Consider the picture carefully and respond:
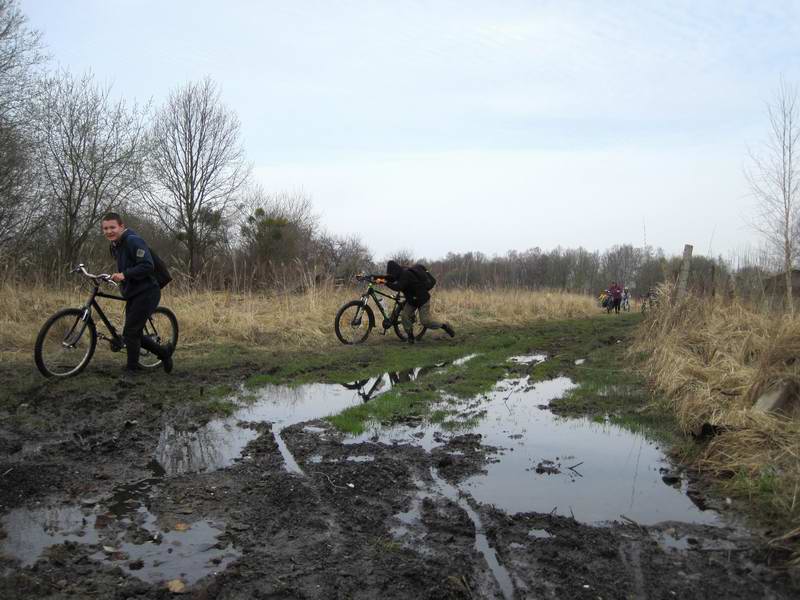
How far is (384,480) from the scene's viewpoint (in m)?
4.02

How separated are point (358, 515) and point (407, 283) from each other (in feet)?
27.3

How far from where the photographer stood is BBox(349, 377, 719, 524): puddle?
3.72 meters

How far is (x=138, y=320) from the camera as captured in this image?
283 inches

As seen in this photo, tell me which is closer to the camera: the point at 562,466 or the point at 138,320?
the point at 562,466

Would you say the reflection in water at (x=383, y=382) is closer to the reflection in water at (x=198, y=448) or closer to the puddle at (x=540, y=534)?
the reflection in water at (x=198, y=448)

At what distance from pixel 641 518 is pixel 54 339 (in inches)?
258

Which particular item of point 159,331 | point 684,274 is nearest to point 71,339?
point 159,331

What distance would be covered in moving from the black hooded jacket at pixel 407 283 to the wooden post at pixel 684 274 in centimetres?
473

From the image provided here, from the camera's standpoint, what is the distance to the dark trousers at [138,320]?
7164mm

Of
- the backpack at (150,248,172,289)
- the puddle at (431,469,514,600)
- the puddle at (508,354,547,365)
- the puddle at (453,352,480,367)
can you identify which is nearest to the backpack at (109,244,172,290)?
the backpack at (150,248,172,289)

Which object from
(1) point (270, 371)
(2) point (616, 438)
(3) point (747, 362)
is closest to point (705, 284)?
(3) point (747, 362)

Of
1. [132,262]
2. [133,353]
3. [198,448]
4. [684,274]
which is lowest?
[198,448]

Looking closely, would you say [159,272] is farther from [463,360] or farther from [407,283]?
[407,283]

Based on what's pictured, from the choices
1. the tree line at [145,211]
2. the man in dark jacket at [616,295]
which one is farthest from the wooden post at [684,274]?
the man in dark jacket at [616,295]
